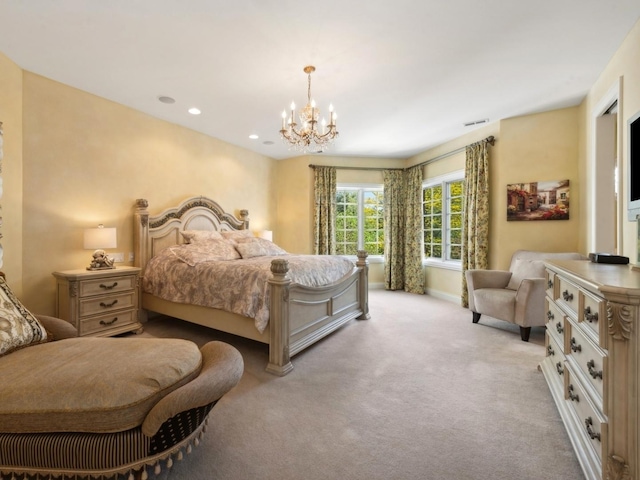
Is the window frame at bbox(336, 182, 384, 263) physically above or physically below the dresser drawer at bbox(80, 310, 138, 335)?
above

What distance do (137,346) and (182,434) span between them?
0.54 metres

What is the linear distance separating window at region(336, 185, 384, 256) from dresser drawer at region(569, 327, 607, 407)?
4.64 metres

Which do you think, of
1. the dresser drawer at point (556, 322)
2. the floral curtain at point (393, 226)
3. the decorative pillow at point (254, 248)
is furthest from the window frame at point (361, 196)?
the dresser drawer at point (556, 322)

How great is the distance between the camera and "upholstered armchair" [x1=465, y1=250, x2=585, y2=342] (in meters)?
3.16

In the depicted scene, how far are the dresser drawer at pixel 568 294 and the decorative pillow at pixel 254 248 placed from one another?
320 centimetres

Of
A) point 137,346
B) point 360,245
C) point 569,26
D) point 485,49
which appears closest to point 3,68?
point 137,346

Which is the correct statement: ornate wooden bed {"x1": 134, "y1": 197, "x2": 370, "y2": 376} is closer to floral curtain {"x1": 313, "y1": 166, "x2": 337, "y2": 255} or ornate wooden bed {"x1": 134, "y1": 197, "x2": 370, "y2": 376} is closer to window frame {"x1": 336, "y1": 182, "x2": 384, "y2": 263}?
floral curtain {"x1": 313, "y1": 166, "x2": 337, "y2": 255}

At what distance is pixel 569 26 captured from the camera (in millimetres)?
2197

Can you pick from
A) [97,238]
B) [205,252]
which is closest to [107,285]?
[97,238]

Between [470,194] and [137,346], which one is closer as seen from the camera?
[137,346]

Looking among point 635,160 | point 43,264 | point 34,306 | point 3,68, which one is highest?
point 3,68

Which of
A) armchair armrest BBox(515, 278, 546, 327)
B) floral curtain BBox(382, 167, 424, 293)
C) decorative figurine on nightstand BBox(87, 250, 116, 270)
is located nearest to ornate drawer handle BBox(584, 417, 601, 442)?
armchair armrest BBox(515, 278, 546, 327)

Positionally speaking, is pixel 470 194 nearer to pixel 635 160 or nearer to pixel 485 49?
pixel 485 49

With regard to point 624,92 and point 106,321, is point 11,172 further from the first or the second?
point 624,92
